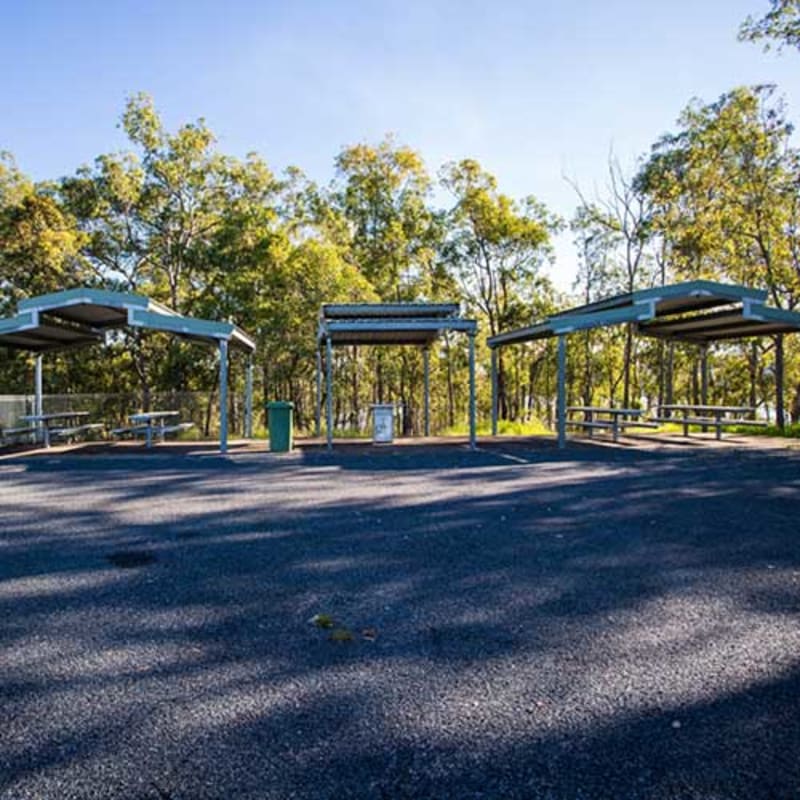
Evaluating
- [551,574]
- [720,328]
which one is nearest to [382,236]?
[720,328]

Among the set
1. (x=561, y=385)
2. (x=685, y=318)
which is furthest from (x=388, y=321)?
(x=685, y=318)

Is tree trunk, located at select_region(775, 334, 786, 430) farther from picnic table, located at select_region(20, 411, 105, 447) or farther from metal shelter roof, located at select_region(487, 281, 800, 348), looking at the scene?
picnic table, located at select_region(20, 411, 105, 447)

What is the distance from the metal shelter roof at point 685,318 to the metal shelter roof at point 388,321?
2.17 meters

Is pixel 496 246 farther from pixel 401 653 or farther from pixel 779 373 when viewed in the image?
pixel 401 653

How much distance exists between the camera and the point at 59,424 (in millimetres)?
17438

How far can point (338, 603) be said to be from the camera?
12.7ft

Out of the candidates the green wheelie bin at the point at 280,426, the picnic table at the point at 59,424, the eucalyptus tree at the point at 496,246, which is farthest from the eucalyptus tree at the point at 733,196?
the picnic table at the point at 59,424

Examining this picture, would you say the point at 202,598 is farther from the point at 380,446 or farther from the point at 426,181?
the point at 426,181

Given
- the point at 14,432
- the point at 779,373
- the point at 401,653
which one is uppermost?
the point at 779,373

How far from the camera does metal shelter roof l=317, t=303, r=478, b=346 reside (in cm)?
1311

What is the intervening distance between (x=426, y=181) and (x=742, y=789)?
84.8 feet

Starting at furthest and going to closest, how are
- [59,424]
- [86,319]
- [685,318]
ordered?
[59,424], [685,318], [86,319]

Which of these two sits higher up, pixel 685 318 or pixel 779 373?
pixel 685 318

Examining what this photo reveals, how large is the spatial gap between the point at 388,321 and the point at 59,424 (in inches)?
420
